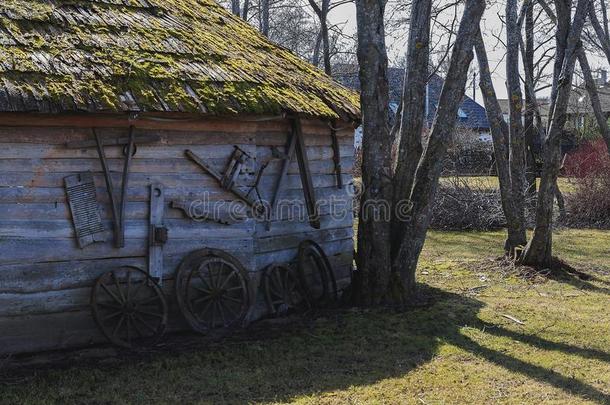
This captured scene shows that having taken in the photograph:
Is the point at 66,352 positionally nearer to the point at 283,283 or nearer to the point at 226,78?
the point at 283,283

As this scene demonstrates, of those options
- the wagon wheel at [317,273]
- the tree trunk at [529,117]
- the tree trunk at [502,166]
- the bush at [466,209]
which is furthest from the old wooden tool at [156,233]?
the tree trunk at [529,117]

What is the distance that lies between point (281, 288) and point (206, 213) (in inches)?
58.2

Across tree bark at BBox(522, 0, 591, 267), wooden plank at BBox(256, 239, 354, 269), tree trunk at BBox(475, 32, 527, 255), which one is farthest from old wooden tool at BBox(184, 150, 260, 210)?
tree trunk at BBox(475, 32, 527, 255)

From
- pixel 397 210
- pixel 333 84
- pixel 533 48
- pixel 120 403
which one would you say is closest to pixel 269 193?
pixel 397 210

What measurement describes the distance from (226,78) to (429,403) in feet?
13.6

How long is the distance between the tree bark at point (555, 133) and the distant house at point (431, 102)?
15.8 metres

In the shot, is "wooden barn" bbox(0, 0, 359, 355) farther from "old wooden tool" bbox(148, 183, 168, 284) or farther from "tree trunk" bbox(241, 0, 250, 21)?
"tree trunk" bbox(241, 0, 250, 21)

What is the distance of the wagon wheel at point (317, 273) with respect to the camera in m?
9.09

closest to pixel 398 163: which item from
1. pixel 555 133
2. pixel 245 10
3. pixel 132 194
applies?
pixel 555 133

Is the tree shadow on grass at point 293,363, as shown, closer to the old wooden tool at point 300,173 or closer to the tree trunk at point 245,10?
the old wooden tool at point 300,173

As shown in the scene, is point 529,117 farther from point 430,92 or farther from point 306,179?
point 430,92

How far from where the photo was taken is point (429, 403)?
5.84 metres

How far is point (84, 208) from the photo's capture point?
7.08 meters

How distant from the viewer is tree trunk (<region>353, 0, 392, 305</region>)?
28.5 feet
